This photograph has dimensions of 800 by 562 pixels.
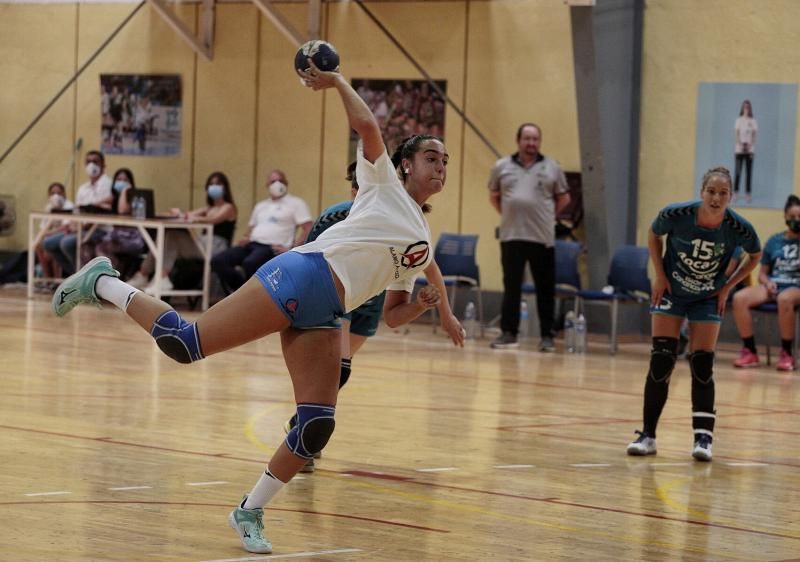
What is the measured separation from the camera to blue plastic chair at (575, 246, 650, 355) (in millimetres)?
14633

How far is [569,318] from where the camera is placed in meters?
14.7

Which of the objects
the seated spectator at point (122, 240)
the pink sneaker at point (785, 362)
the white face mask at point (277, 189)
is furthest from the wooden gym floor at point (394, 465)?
the seated spectator at point (122, 240)

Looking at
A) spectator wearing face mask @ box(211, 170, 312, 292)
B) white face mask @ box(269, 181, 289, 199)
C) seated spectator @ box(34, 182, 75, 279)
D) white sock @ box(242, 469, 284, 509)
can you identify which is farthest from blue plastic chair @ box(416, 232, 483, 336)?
white sock @ box(242, 469, 284, 509)

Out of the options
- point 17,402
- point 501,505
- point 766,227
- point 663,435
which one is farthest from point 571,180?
point 501,505

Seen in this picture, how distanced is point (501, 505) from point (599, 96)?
31.4 ft

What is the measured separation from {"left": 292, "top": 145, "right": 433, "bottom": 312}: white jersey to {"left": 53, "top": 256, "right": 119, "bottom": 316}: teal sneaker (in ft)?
2.98

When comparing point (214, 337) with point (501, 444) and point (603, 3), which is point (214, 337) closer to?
point (501, 444)

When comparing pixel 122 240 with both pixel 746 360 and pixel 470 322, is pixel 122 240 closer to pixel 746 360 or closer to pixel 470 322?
pixel 470 322

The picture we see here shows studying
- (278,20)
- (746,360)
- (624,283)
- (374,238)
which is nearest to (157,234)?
(278,20)

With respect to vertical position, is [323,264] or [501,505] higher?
[323,264]

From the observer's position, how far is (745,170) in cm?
1561

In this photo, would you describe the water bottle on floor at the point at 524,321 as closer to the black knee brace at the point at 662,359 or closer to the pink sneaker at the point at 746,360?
the pink sneaker at the point at 746,360

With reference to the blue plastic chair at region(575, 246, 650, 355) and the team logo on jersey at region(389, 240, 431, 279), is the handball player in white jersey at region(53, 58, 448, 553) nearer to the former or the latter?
the team logo on jersey at region(389, 240, 431, 279)

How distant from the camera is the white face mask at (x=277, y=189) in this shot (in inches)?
667
